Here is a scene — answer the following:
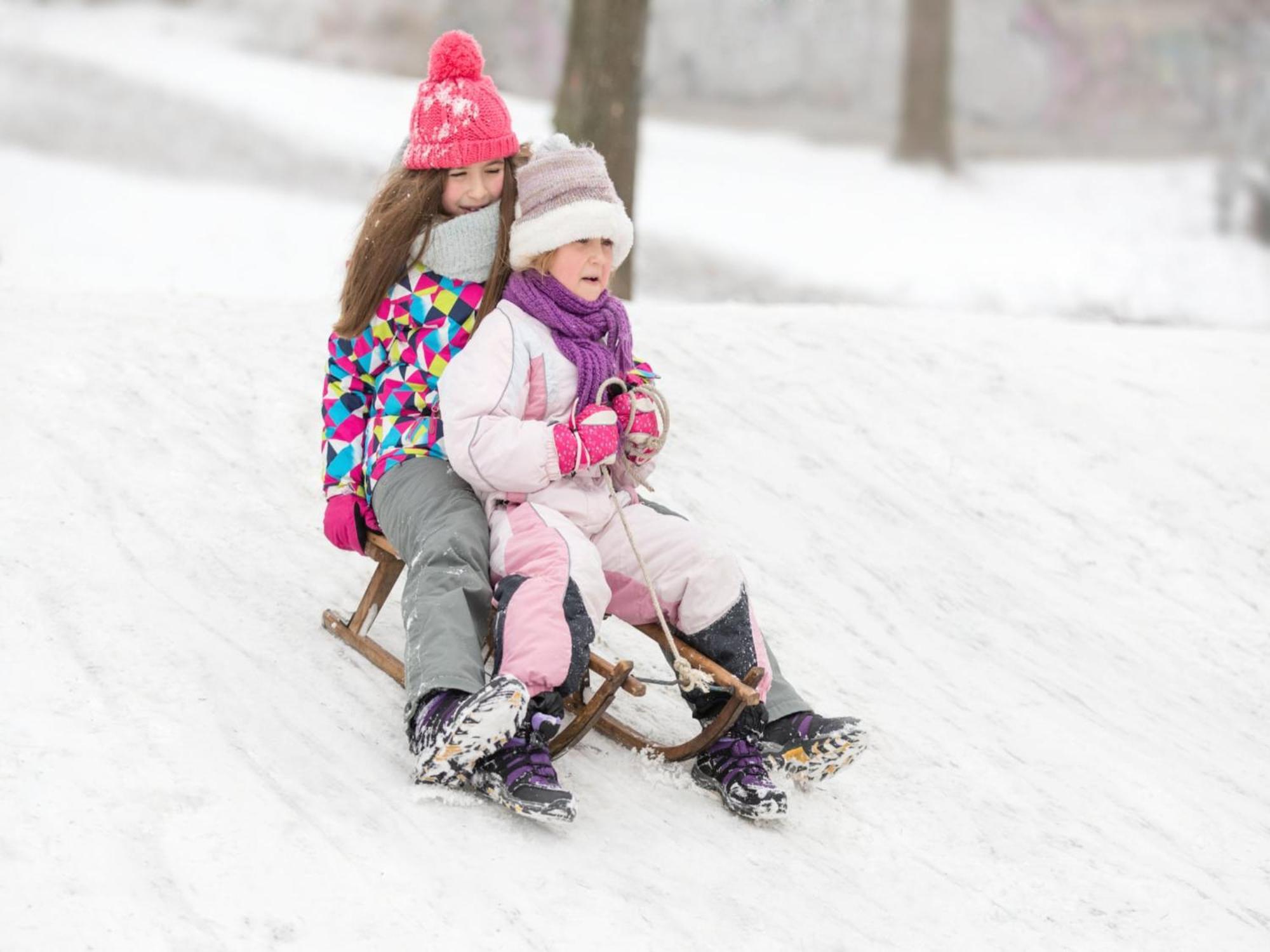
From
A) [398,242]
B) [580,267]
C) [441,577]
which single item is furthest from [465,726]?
[398,242]

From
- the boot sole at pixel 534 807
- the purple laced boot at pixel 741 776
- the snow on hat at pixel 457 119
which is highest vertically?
the snow on hat at pixel 457 119

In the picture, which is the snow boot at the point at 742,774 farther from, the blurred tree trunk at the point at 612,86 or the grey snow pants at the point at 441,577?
the blurred tree trunk at the point at 612,86

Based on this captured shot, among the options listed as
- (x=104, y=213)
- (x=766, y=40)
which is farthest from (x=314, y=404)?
(x=766, y=40)

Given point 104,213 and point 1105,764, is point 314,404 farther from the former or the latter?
point 104,213

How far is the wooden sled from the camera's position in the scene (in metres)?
3.47

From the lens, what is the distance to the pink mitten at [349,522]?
3.86 m

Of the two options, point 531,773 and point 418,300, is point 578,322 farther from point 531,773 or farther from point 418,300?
point 531,773

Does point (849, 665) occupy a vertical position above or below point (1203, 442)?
below

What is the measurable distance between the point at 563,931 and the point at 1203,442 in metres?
4.33

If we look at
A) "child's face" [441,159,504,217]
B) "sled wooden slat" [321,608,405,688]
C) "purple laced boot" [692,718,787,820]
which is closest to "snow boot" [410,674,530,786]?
"sled wooden slat" [321,608,405,688]

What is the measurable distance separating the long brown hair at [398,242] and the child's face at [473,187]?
0.07ft

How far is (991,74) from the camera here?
2216 cm

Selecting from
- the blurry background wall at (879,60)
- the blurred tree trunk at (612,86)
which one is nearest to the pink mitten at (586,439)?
the blurred tree trunk at (612,86)

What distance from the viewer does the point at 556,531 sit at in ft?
11.5
